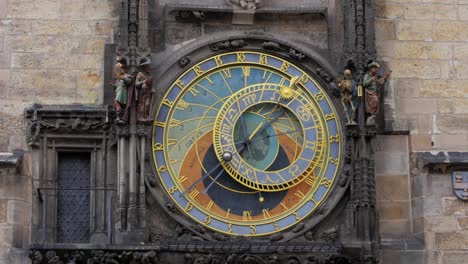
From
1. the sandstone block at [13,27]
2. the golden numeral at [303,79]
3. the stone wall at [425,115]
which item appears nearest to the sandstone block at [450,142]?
the stone wall at [425,115]

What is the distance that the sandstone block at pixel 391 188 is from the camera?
15.2 m

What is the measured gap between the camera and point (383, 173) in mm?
15258

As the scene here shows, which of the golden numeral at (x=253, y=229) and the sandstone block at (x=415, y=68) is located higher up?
the sandstone block at (x=415, y=68)

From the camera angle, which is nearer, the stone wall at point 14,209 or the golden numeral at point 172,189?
the stone wall at point 14,209

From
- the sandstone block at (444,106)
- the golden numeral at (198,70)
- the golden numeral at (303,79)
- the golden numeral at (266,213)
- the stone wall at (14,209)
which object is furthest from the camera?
the sandstone block at (444,106)

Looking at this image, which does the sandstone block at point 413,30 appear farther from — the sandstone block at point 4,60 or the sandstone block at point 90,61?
the sandstone block at point 4,60

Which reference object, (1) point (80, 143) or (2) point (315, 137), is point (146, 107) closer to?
(1) point (80, 143)

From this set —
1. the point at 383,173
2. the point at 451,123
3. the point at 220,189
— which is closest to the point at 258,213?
the point at 220,189

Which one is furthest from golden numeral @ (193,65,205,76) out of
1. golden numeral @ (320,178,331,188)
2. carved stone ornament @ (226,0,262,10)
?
golden numeral @ (320,178,331,188)

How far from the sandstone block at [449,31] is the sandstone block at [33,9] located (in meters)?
4.20

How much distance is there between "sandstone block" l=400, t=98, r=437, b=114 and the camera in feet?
51.0

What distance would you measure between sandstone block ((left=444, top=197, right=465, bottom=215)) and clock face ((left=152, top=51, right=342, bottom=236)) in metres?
1.24

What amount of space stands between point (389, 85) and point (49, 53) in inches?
147

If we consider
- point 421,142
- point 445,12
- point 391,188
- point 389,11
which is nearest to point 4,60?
point 389,11
